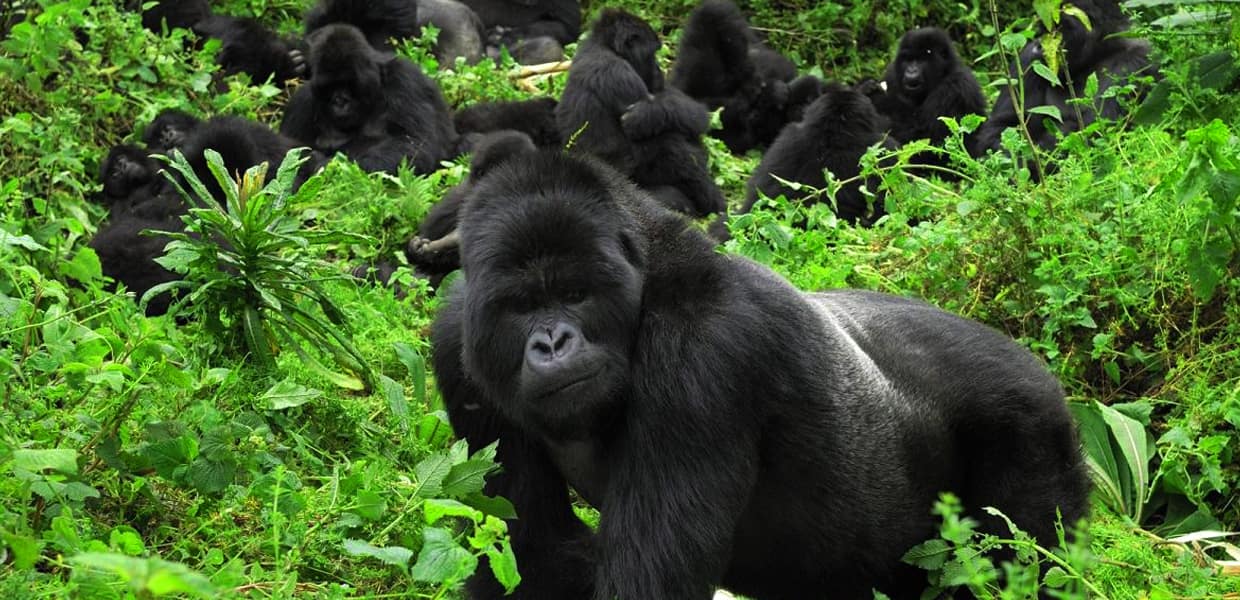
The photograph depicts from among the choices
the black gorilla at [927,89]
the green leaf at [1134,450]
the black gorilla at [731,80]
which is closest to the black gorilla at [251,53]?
the black gorilla at [731,80]

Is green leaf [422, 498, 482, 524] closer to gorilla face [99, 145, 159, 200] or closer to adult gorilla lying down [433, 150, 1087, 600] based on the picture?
adult gorilla lying down [433, 150, 1087, 600]

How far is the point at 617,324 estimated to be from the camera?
3.06 m

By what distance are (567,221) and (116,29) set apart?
5.73 metres

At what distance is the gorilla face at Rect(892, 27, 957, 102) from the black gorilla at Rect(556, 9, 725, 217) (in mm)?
1410

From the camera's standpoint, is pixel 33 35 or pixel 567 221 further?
pixel 33 35

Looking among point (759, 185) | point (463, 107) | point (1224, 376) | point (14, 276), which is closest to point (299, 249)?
point (14, 276)

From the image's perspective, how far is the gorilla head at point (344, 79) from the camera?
27.9 feet

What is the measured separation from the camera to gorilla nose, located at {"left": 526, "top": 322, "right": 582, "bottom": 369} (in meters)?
2.96

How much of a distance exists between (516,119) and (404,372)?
13.2 ft

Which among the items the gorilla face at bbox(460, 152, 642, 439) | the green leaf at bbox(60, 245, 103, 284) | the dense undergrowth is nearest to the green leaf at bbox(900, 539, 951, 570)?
the dense undergrowth

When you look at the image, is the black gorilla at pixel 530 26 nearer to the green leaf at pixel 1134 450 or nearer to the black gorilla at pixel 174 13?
the black gorilla at pixel 174 13

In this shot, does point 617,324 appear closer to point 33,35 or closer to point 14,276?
point 14,276

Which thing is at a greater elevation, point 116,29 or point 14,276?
point 14,276

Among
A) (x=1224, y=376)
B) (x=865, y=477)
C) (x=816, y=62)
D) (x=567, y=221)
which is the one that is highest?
(x=567, y=221)
